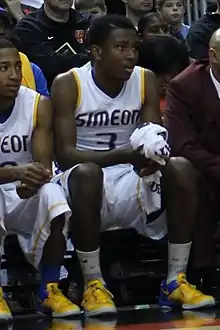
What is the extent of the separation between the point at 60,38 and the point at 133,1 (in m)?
1.15

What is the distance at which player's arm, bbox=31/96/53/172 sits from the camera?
4.91 m

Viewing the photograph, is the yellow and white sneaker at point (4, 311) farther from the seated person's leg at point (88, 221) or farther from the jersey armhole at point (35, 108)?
the jersey armhole at point (35, 108)

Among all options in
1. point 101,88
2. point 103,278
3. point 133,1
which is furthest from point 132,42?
point 133,1

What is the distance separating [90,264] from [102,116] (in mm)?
926

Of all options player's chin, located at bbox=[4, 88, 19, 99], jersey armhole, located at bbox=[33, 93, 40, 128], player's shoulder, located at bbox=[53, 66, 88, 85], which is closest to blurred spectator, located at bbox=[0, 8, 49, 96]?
player's shoulder, located at bbox=[53, 66, 88, 85]

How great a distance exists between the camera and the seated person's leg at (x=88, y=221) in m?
4.70

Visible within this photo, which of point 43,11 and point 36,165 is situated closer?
point 36,165

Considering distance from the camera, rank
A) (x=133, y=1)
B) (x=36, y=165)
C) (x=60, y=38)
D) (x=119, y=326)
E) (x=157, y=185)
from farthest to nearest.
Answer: (x=133, y=1)
(x=60, y=38)
(x=157, y=185)
(x=36, y=165)
(x=119, y=326)

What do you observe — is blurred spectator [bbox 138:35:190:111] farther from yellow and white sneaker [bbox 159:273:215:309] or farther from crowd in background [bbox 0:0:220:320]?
→ yellow and white sneaker [bbox 159:273:215:309]

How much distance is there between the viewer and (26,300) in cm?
505

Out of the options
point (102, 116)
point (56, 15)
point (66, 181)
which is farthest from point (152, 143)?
point (56, 15)

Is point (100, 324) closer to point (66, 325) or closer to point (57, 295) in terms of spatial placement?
point (66, 325)

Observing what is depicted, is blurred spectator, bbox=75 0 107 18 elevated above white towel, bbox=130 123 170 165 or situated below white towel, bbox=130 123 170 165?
below

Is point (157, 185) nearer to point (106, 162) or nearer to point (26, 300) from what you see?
point (106, 162)
